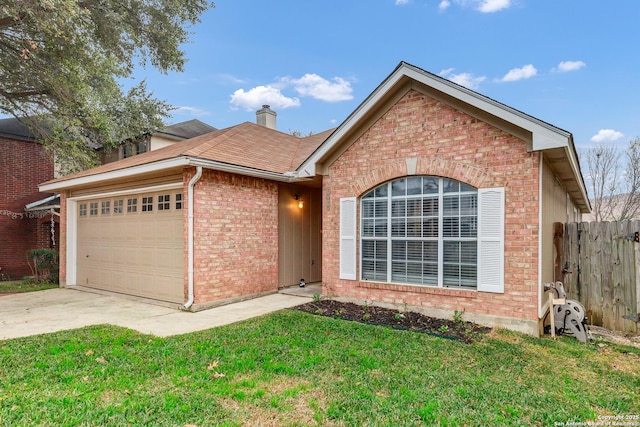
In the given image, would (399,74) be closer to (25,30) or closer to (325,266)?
(325,266)

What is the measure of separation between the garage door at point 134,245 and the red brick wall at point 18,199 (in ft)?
17.5

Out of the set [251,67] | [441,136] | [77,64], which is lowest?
[441,136]

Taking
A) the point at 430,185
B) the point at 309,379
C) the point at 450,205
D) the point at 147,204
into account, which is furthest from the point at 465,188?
the point at 147,204

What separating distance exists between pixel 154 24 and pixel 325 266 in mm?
8459

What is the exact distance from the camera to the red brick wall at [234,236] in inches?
296

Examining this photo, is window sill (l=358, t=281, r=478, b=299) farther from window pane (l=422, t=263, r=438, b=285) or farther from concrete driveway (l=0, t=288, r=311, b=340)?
concrete driveway (l=0, t=288, r=311, b=340)

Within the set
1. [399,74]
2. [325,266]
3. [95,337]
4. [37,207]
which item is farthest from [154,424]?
[37,207]

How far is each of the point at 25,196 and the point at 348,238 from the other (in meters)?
14.3

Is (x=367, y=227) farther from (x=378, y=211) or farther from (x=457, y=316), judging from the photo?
(x=457, y=316)

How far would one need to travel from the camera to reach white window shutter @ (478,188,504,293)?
593 cm

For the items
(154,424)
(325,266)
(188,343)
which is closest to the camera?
(154,424)

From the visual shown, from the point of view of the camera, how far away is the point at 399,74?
6691mm

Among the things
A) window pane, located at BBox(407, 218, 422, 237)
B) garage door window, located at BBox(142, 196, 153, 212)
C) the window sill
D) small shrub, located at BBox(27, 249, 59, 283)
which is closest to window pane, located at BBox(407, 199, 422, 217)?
window pane, located at BBox(407, 218, 422, 237)

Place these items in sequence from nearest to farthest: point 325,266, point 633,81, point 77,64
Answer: point 325,266 → point 77,64 → point 633,81
